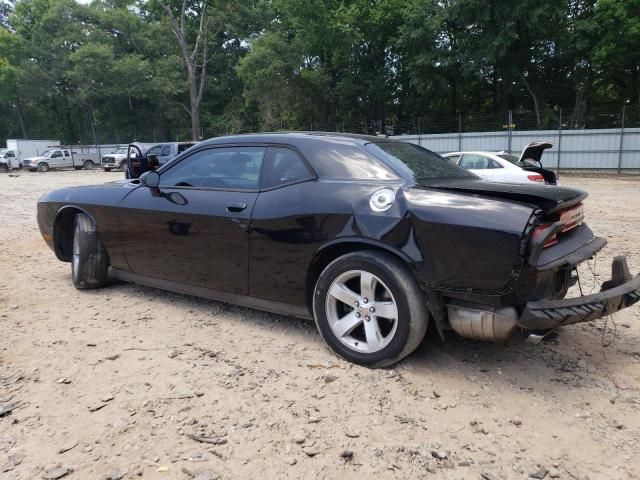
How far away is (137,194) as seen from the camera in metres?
4.23

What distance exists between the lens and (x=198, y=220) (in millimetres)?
3709

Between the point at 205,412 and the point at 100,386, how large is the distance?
0.76 meters

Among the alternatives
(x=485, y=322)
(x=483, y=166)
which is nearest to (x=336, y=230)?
(x=485, y=322)

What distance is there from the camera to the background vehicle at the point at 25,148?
Answer: 34.2m

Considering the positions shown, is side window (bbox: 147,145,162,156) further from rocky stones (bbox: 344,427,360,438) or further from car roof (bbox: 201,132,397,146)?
rocky stones (bbox: 344,427,360,438)

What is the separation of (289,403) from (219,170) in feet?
6.41

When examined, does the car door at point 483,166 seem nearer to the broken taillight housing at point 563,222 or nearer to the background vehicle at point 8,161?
the broken taillight housing at point 563,222

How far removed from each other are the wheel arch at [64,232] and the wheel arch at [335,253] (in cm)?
280

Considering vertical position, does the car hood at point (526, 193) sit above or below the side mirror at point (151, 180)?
below

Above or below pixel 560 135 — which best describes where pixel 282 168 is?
below

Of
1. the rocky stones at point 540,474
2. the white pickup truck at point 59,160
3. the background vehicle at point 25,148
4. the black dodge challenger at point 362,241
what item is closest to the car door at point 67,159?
the white pickup truck at point 59,160

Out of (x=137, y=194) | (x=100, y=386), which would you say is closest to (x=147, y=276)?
(x=137, y=194)

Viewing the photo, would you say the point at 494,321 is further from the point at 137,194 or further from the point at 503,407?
the point at 137,194

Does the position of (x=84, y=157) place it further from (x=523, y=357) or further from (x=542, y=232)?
(x=542, y=232)
